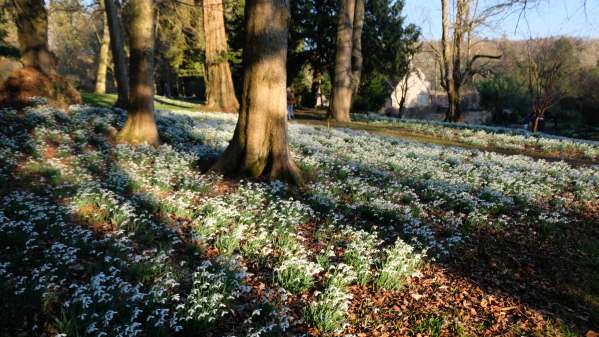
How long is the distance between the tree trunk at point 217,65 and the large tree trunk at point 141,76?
11.7 m

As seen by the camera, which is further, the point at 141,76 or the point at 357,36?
the point at 357,36

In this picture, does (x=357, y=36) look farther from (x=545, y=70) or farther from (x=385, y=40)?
(x=545, y=70)

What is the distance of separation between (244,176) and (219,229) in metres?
3.05

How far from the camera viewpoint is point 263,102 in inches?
351

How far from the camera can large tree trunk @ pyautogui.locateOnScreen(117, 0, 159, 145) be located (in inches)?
Result: 458

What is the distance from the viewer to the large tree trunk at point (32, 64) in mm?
13945

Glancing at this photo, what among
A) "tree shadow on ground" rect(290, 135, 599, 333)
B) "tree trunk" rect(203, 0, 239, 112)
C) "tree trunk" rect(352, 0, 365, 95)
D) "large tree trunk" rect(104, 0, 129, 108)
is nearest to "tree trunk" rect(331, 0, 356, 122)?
"tree trunk" rect(352, 0, 365, 95)

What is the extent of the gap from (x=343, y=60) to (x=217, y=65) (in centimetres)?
747

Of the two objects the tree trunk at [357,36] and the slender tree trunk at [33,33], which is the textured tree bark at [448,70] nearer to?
the tree trunk at [357,36]

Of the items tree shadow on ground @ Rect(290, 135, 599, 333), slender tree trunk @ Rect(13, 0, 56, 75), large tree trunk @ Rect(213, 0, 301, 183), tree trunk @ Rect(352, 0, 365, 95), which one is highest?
tree trunk @ Rect(352, 0, 365, 95)

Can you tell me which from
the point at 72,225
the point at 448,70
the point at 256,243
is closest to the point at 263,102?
the point at 256,243

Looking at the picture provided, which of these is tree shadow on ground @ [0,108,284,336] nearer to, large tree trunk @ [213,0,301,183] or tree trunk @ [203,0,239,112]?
large tree trunk @ [213,0,301,183]

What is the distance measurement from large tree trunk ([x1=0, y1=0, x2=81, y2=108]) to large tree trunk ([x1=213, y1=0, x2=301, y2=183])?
9537mm

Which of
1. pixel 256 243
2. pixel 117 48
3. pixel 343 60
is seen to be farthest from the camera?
pixel 343 60
